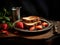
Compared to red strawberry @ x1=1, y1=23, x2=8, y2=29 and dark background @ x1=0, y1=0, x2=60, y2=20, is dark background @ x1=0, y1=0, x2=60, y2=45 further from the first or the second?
red strawberry @ x1=1, y1=23, x2=8, y2=29

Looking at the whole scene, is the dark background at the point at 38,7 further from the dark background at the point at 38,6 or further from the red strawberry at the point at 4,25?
the red strawberry at the point at 4,25

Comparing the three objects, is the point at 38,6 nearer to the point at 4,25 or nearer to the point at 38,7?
the point at 38,7

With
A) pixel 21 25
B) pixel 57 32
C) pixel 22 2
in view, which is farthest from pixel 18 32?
pixel 22 2

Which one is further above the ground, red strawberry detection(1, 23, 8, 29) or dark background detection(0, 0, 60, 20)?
dark background detection(0, 0, 60, 20)

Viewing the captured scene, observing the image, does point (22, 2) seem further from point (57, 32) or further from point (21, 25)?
point (57, 32)

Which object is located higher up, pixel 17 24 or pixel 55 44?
pixel 17 24

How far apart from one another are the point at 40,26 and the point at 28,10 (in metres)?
0.52

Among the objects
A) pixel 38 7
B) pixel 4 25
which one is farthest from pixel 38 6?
pixel 4 25

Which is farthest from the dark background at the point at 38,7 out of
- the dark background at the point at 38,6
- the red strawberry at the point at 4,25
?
the red strawberry at the point at 4,25

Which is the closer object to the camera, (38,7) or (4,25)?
(4,25)

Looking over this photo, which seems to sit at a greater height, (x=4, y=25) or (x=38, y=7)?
(x=38, y=7)

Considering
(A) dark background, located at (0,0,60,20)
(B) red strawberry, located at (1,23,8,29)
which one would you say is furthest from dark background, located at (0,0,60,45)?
(B) red strawberry, located at (1,23,8,29)

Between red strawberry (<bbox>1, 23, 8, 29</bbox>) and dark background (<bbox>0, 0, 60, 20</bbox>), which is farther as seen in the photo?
dark background (<bbox>0, 0, 60, 20</bbox>)

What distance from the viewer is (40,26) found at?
5.78 ft
